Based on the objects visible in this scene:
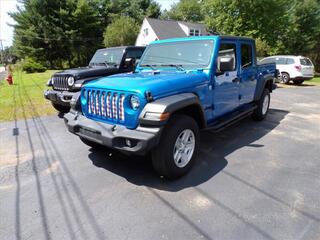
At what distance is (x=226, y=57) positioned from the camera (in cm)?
455

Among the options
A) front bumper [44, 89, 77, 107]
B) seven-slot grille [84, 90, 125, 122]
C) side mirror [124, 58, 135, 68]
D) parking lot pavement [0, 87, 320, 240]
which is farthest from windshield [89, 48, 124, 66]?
seven-slot grille [84, 90, 125, 122]

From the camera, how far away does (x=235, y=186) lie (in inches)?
139

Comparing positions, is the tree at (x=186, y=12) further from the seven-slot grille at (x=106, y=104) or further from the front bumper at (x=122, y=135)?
the front bumper at (x=122, y=135)

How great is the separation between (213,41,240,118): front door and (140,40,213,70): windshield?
261mm

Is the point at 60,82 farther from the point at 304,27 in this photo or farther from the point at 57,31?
the point at 57,31

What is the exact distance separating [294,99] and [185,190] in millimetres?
8539

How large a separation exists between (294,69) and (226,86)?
40.3ft

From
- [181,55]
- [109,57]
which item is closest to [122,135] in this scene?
[181,55]

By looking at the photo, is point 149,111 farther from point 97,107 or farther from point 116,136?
point 97,107

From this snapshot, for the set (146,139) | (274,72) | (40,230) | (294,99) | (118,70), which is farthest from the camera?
(294,99)

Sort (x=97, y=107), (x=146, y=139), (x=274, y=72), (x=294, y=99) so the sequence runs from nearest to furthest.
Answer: (x=146, y=139) → (x=97, y=107) → (x=274, y=72) → (x=294, y=99)

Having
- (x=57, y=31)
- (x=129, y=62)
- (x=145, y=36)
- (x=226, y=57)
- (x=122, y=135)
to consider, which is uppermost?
(x=57, y=31)

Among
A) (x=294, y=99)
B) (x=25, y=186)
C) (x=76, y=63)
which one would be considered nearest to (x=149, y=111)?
(x=25, y=186)

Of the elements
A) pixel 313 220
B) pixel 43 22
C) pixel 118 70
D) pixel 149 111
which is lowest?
pixel 313 220
